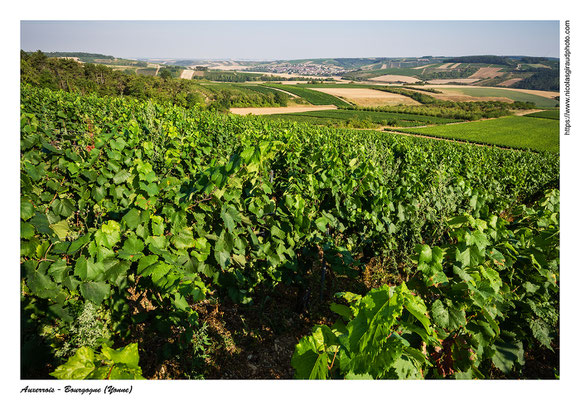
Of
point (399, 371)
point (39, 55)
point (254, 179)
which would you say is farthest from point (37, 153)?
point (39, 55)

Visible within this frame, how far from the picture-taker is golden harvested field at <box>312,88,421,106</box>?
77.2 m

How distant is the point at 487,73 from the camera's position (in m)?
106

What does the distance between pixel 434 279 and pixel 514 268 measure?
54.8 inches

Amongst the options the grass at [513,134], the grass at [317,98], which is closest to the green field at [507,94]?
the grass at [513,134]

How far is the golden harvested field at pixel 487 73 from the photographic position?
103225mm

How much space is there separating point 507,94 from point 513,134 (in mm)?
56476

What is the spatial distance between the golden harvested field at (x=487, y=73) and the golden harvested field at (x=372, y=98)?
47.9 m

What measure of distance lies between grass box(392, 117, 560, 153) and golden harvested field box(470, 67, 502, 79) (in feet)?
215

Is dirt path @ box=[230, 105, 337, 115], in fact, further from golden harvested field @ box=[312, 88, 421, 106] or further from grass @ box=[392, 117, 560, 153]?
grass @ box=[392, 117, 560, 153]

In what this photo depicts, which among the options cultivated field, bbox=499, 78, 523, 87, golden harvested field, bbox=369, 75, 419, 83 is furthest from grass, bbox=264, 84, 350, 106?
cultivated field, bbox=499, 78, 523, 87

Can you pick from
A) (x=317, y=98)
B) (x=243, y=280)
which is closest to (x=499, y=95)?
(x=317, y=98)

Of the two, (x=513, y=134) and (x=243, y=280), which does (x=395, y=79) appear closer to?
(x=513, y=134)

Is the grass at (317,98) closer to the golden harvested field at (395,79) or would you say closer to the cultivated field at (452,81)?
the golden harvested field at (395,79)

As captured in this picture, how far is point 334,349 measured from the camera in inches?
52.4
